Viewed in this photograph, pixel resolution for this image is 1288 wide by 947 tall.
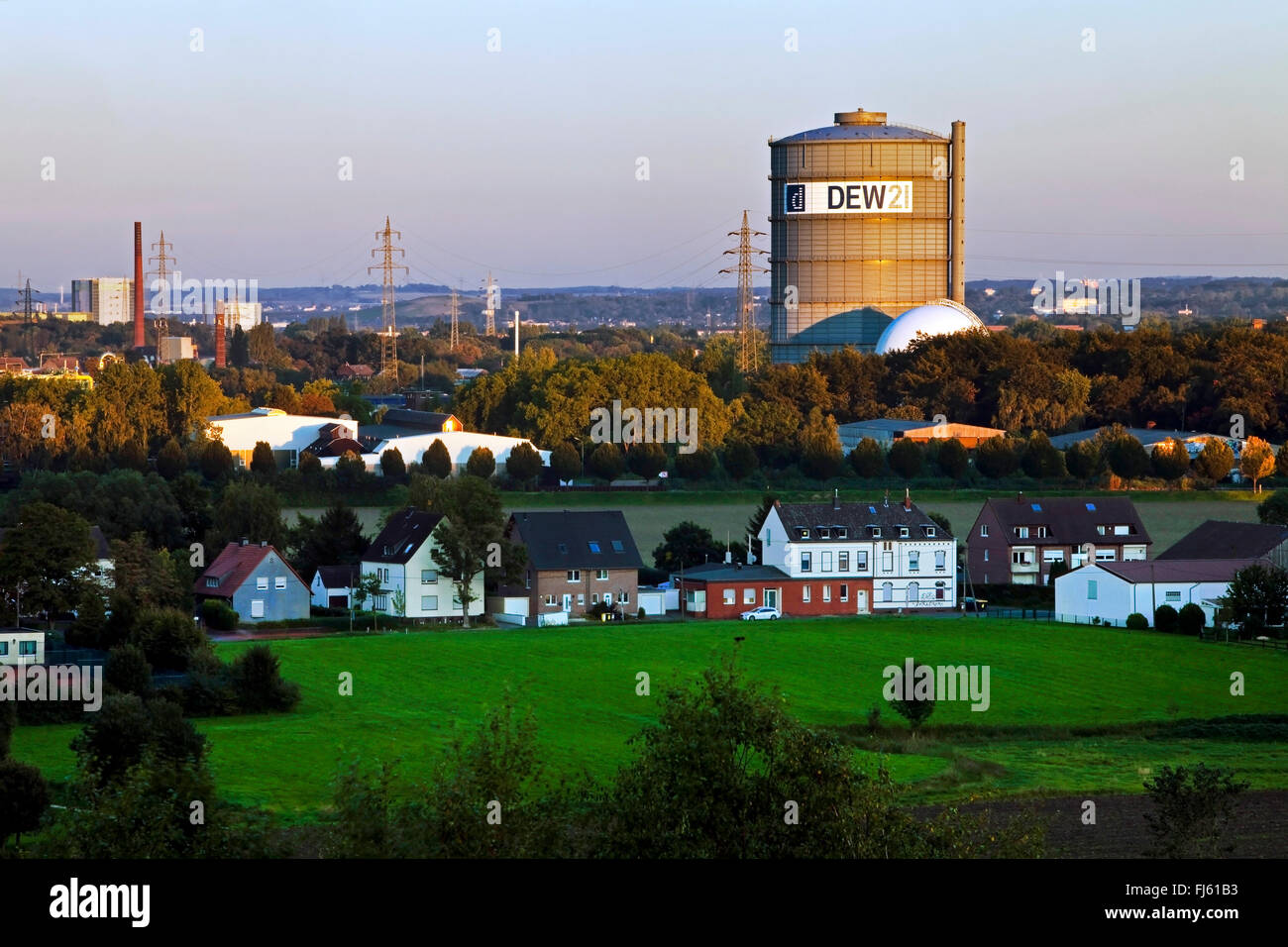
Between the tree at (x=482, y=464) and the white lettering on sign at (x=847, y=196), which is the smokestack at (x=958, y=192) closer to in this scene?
the white lettering on sign at (x=847, y=196)

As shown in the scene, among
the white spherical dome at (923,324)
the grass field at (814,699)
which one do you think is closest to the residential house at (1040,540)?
the grass field at (814,699)

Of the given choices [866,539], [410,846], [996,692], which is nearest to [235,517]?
[866,539]

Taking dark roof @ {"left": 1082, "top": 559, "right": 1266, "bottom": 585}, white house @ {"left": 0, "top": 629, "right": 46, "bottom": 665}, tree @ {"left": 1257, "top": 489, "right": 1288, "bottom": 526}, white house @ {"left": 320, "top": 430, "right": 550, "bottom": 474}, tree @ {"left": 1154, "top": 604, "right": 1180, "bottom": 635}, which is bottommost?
tree @ {"left": 1154, "top": 604, "right": 1180, "bottom": 635}

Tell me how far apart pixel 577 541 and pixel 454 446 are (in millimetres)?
27249

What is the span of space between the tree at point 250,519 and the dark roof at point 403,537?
3095 mm

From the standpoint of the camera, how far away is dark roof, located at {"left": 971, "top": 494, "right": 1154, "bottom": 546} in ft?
139

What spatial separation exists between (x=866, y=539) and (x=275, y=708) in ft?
55.2

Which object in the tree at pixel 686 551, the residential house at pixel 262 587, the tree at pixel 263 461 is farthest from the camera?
the tree at pixel 263 461

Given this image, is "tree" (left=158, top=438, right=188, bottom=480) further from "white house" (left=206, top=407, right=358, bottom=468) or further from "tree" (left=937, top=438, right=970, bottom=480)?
"tree" (left=937, top=438, right=970, bottom=480)

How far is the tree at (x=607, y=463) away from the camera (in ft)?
200

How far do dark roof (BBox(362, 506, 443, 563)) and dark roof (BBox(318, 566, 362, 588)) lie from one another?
42 centimetres

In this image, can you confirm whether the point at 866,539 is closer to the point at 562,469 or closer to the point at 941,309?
the point at 562,469

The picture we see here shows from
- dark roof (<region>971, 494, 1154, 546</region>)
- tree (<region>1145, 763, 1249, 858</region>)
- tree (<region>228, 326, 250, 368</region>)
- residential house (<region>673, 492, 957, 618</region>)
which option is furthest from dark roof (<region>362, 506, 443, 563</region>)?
tree (<region>228, 326, 250, 368</region>)

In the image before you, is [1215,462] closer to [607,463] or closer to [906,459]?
[906,459]
